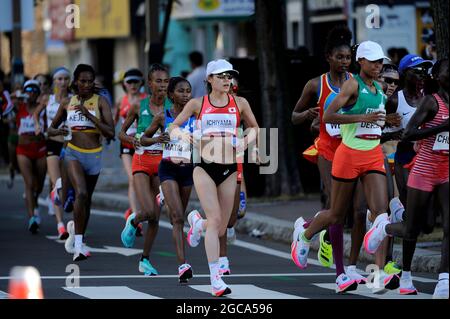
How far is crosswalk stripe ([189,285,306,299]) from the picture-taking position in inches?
496

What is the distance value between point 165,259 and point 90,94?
74.5 inches

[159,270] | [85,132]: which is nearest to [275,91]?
[85,132]

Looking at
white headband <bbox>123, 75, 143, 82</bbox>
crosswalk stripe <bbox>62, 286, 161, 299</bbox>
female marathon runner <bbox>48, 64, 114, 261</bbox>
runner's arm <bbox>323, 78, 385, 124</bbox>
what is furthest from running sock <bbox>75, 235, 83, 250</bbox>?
white headband <bbox>123, 75, 143, 82</bbox>

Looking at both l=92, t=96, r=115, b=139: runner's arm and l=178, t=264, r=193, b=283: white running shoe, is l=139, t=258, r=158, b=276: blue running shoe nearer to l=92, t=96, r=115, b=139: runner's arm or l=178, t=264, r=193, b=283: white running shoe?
l=178, t=264, r=193, b=283: white running shoe

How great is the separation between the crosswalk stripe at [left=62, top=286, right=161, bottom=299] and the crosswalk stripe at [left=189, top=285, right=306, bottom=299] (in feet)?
1.90

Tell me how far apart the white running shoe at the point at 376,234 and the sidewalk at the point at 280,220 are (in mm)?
2193

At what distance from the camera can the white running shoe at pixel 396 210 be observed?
13453mm

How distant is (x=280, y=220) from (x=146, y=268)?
4529mm

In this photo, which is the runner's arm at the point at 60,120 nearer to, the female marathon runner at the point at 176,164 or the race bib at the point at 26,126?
the female marathon runner at the point at 176,164

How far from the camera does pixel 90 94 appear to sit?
16.7m

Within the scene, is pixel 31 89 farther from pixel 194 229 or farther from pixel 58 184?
pixel 194 229

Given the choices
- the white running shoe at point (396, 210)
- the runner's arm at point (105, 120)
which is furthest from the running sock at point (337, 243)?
the runner's arm at point (105, 120)

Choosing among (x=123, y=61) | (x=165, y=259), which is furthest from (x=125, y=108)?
(x=123, y=61)
